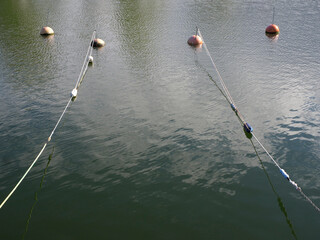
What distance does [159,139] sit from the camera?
618 inches

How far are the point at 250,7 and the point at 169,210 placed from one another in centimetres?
4150

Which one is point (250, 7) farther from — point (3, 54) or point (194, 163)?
point (194, 163)

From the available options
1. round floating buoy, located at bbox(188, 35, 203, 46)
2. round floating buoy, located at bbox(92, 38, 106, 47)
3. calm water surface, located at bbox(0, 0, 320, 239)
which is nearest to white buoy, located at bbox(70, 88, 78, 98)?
calm water surface, located at bbox(0, 0, 320, 239)

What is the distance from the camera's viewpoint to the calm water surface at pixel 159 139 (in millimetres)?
11016

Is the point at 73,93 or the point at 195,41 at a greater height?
the point at 195,41

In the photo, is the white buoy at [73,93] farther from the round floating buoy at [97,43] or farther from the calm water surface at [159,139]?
the round floating buoy at [97,43]

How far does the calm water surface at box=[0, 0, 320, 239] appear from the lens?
1102cm

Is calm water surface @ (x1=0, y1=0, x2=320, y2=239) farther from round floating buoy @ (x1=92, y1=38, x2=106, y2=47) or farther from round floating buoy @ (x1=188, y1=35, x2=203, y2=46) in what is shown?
round floating buoy @ (x1=188, y1=35, x2=203, y2=46)

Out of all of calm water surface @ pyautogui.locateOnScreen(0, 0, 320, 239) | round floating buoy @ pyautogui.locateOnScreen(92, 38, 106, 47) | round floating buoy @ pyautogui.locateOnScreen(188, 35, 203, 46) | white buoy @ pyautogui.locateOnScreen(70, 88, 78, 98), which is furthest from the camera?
round floating buoy @ pyautogui.locateOnScreen(188, 35, 203, 46)

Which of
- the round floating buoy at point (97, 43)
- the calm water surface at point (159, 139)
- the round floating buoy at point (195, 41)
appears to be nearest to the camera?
the calm water surface at point (159, 139)

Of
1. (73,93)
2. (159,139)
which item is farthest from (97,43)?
(159,139)

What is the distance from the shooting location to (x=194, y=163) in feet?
45.7

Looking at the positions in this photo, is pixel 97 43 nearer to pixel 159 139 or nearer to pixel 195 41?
pixel 195 41

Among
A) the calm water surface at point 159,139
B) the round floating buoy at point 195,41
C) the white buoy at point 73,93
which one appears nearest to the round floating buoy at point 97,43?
the calm water surface at point 159,139
